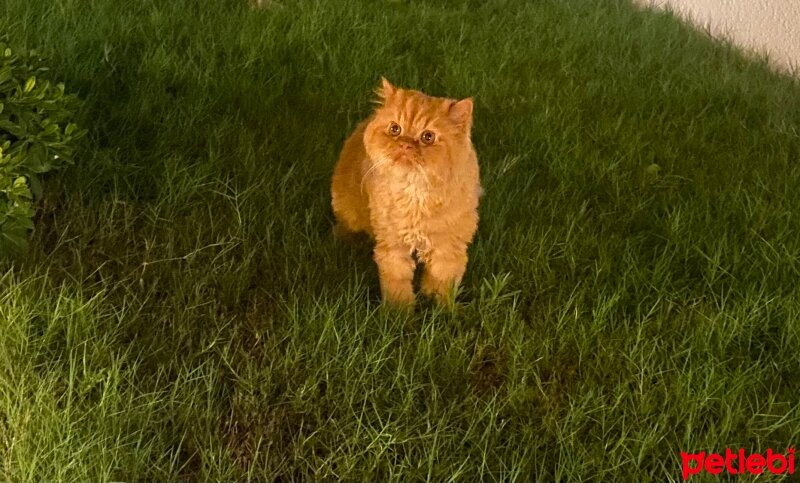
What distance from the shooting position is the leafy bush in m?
2.27

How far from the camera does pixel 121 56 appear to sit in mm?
3762

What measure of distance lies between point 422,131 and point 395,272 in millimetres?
495

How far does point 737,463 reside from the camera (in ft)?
6.28

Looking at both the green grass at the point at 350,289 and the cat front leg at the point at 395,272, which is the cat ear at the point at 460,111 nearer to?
the cat front leg at the point at 395,272

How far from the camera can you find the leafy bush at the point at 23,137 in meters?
2.27

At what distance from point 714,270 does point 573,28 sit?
326 centimetres

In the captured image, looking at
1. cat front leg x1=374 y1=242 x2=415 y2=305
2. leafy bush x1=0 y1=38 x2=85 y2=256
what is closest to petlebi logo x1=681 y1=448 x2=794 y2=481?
cat front leg x1=374 y1=242 x2=415 y2=305

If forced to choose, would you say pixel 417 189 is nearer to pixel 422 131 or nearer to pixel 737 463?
pixel 422 131

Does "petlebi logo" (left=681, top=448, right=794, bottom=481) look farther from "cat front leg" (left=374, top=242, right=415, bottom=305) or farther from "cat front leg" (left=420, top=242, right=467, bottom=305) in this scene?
"cat front leg" (left=374, top=242, right=415, bottom=305)

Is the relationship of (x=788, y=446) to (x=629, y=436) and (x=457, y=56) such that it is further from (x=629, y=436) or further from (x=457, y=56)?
(x=457, y=56)

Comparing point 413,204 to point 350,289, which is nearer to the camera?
point 413,204

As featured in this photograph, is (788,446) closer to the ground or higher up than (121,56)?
higher up

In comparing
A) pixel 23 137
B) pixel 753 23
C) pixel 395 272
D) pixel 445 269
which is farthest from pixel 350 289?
pixel 753 23

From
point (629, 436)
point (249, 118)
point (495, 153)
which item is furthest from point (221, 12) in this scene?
point (629, 436)
